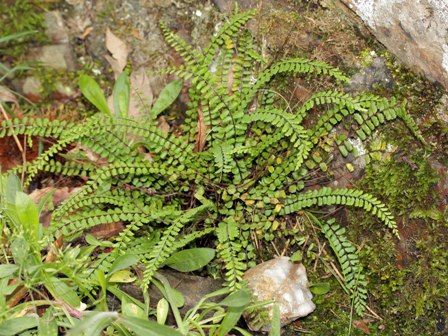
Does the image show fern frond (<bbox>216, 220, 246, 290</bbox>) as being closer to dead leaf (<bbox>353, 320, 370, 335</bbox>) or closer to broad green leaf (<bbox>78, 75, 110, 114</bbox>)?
dead leaf (<bbox>353, 320, 370, 335</bbox>)

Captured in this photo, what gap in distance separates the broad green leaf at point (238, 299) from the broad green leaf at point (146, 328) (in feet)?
1.26

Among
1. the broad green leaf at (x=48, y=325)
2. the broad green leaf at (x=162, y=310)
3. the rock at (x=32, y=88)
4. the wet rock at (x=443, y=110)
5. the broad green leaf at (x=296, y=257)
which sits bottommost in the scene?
the rock at (x=32, y=88)

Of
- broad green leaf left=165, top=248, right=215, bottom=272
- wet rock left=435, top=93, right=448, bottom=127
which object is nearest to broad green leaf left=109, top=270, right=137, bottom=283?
broad green leaf left=165, top=248, right=215, bottom=272

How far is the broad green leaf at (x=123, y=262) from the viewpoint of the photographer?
3488 mm

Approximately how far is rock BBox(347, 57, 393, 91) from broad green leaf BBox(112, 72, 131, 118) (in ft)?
4.86

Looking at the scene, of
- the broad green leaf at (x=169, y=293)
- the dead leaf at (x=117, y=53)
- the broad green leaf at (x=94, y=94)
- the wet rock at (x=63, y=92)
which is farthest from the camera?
the wet rock at (x=63, y=92)

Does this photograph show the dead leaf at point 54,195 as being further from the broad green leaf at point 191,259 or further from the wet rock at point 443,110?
the wet rock at point 443,110

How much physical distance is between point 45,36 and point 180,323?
2837 mm

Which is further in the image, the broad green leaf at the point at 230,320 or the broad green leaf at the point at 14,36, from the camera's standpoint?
the broad green leaf at the point at 14,36

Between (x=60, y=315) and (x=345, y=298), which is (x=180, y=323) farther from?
(x=345, y=298)

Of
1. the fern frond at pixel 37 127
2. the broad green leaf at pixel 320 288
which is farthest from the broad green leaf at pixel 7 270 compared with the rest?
the broad green leaf at pixel 320 288

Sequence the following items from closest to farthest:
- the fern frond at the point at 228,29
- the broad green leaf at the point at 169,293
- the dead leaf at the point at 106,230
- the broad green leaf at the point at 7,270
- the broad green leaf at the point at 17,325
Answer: the broad green leaf at the point at 17,325 → the broad green leaf at the point at 7,270 → the broad green leaf at the point at 169,293 → the fern frond at the point at 228,29 → the dead leaf at the point at 106,230

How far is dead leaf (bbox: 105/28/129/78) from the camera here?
4793mm

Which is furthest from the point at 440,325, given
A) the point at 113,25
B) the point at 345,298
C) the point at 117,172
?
the point at 113,25
